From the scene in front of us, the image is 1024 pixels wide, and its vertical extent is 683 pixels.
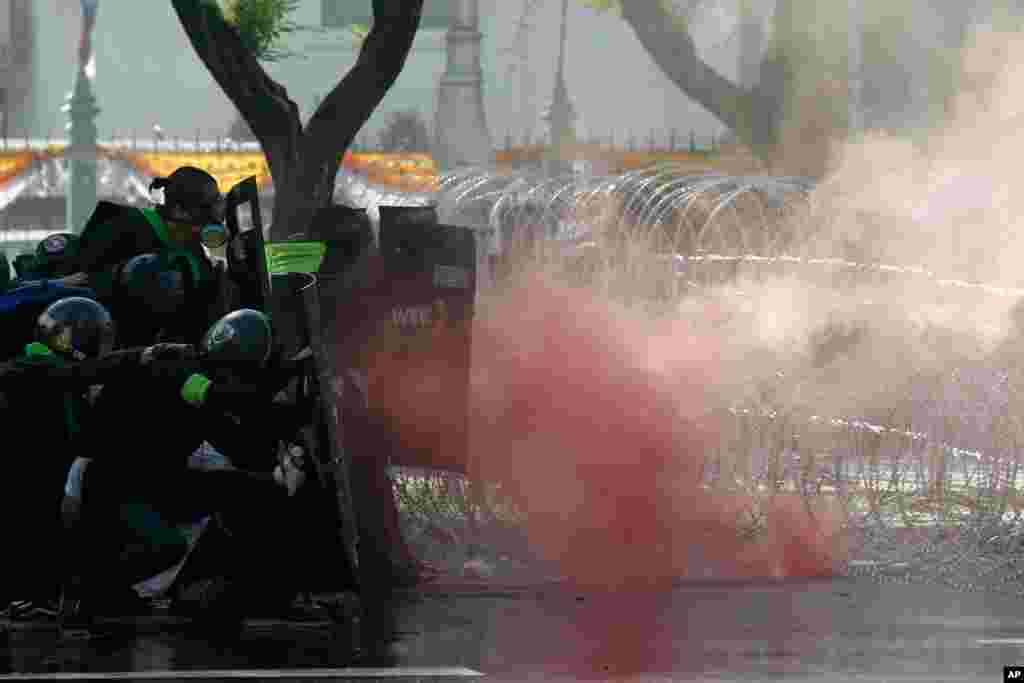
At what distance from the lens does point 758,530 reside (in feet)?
44.2

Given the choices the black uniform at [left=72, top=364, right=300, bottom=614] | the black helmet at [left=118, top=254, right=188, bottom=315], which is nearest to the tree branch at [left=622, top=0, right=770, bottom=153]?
the black helmet at [left=118, top=254, right=188, bottom=315]

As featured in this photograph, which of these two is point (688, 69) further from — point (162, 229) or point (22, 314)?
point (22, 314)

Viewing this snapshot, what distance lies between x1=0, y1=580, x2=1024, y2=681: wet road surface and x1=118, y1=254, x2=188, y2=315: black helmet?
131cm

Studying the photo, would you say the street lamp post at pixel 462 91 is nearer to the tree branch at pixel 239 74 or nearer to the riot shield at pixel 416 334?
the tree branch at pixel 239 74

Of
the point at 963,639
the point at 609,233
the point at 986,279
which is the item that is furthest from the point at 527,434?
the point at 609,233

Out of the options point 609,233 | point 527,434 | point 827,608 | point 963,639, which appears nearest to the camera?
point 963,639

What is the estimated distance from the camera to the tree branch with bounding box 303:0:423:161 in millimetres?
19859

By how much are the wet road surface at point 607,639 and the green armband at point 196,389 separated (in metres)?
0.96

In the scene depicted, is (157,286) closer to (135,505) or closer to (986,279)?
(135,505)

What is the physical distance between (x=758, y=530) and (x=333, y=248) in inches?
109

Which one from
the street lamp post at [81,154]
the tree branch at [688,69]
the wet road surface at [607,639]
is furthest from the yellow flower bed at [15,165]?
the wet road surface at [607,639]

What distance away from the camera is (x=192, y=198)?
11633mm

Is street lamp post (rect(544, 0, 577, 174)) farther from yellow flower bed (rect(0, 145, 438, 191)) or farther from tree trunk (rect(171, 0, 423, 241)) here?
tree trunk (rect(171, 0, 423, 241))

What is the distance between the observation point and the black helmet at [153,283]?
11.2 m
